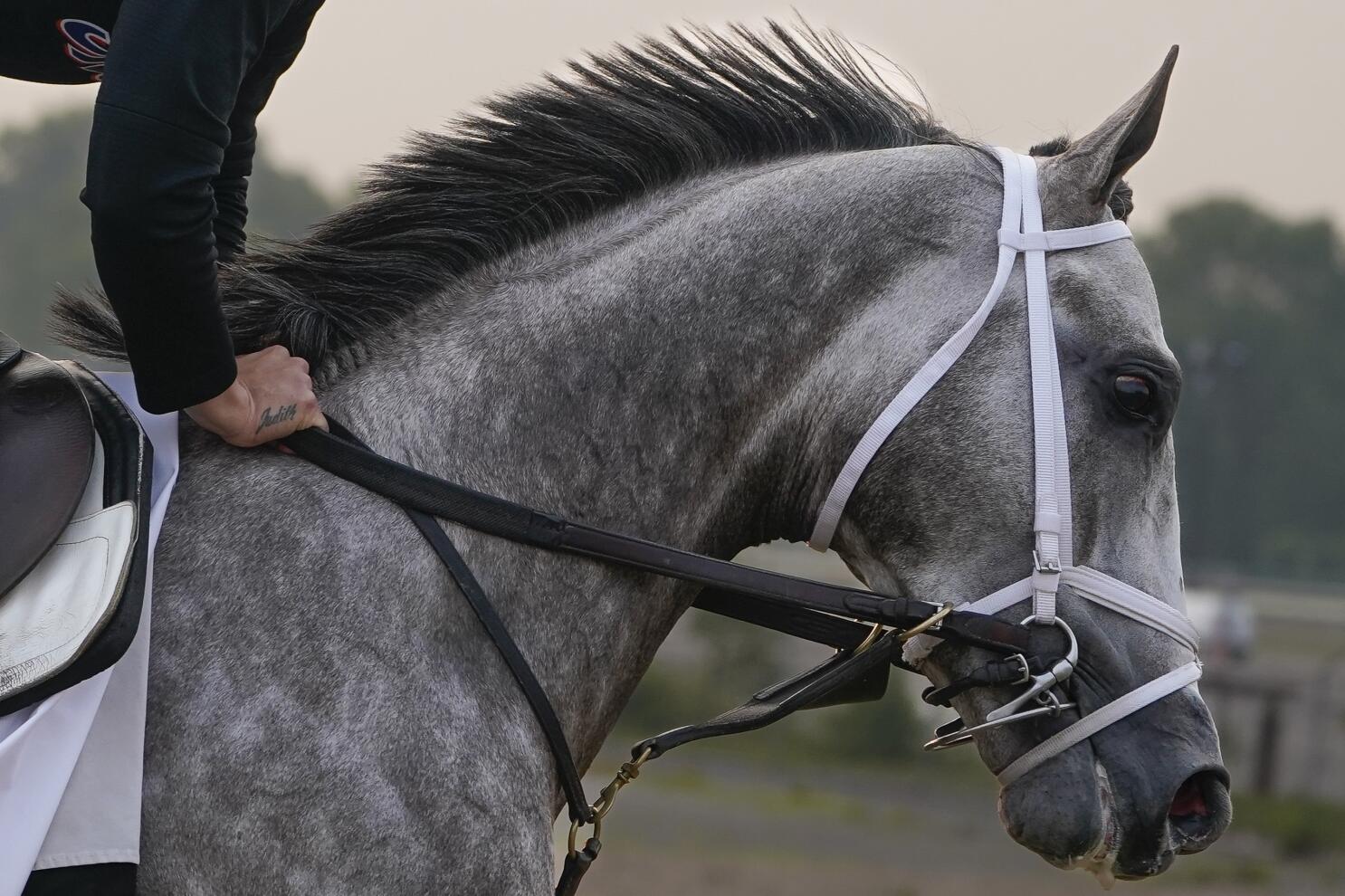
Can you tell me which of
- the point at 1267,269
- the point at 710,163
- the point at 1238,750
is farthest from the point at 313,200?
the point at 710,163

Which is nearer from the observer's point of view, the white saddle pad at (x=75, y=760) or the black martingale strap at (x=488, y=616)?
the white saddle pad at (x=75, y=760)

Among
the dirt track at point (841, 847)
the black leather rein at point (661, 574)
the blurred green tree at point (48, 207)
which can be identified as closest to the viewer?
the black leather rein at point (661, 574)

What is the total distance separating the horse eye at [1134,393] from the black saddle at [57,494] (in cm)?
175

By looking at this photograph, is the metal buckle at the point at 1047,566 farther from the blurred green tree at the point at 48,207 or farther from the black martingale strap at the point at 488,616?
the blurred green tree at the point at 48,207

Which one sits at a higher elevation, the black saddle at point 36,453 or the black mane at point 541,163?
the black mane at point 541,163

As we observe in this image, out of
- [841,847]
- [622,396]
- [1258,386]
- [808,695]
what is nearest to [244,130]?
[622,396]

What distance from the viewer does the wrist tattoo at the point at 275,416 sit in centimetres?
238

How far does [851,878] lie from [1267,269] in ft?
246

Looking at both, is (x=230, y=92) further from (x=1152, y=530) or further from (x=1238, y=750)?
(x=1238, y=750)

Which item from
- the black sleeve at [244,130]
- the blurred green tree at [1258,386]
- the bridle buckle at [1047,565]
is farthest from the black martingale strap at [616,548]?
the blurred green tree at [1258,386]

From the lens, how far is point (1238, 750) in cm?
1433

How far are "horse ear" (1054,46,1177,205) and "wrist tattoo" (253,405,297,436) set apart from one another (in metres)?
1.56

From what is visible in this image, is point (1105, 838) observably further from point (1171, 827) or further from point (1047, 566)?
point (1047, 566)

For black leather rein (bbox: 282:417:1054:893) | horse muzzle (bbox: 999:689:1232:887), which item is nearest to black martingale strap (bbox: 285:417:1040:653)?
black leather rein (bbox: 282:417:1054:893)
